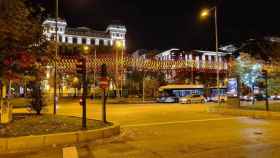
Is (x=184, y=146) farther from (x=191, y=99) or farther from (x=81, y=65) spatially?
(x=191, y=99)

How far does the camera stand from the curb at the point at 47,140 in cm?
966

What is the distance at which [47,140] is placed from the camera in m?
10.2

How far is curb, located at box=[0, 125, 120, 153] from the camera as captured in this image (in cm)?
966

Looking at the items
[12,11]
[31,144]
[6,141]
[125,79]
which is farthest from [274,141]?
[125,79]

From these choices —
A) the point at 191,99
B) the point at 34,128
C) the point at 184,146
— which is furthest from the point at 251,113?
the point at 191,99

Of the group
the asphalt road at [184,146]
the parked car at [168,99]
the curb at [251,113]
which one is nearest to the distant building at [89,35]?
the parked car at [168,99]

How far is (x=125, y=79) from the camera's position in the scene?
7225 cm

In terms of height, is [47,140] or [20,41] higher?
[20,41]

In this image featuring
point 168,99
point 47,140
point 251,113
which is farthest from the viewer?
point 168,99

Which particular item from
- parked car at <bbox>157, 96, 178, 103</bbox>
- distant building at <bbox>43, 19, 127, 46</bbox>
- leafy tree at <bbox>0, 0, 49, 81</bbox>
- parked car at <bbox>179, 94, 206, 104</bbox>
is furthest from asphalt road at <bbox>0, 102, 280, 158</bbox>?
distant building at <bbox>43, 19, 127, 46</bbox>

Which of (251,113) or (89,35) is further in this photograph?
(89,35)

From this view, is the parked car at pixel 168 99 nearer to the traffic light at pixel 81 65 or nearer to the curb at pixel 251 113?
the curb at pixel 251 113

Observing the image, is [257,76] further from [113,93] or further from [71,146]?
[113,93]

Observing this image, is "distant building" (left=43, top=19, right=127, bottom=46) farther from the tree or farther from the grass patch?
the grass patch
